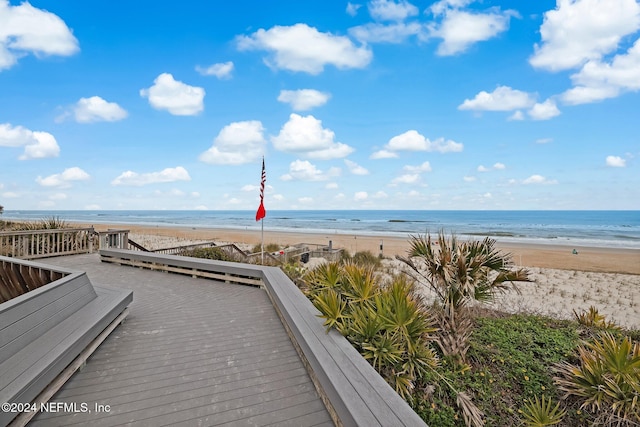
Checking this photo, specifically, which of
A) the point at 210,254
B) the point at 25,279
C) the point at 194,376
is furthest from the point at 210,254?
the point at 194,376

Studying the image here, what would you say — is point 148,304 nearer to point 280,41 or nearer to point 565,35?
point 280,41

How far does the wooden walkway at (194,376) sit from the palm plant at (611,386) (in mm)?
3250

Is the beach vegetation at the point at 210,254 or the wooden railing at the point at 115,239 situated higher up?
the wooden railing at the point at 115,239

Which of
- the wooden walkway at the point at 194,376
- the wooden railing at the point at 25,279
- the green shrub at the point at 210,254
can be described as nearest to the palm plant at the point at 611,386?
the wooden walkway at the point at 194,376

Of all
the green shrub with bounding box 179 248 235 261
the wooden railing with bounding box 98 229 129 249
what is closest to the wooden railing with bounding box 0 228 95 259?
the wooden railing with bounding box 98 229 129 249

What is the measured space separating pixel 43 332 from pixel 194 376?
1474 mm

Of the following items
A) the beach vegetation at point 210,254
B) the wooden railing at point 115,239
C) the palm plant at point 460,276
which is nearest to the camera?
the palm plant at point 460,276

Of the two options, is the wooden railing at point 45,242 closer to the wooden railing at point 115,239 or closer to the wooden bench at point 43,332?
the wooden railing at point 115,239

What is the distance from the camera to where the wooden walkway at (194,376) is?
2.50 metres

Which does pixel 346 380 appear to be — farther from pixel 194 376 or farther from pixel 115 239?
pixel 115 239

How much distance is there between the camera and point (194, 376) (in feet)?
10.2

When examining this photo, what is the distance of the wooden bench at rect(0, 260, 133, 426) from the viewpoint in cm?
Result: 235

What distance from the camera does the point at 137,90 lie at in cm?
1830

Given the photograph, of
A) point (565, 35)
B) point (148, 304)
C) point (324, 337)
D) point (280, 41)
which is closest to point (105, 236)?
point (148, 304)
